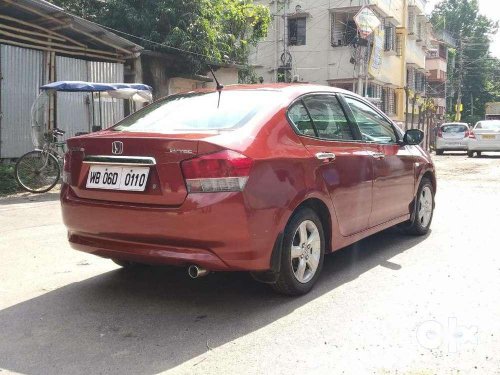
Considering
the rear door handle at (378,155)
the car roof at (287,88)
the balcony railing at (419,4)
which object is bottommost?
the rear door handle at (378,155)

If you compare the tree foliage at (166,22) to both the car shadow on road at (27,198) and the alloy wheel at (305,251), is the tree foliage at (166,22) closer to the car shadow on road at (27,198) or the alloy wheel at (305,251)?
the car shadow on road at (27,198)

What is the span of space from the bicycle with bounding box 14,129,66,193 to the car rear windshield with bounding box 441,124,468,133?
17947 mm

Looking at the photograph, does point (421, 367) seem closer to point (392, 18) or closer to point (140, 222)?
point (140, 222)

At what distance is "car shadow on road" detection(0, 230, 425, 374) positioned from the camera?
3.12 meters

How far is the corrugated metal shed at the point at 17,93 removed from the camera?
1088 cm

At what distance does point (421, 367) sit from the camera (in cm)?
297

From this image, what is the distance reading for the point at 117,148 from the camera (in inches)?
147

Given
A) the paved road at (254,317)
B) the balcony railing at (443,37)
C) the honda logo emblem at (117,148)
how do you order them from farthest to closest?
1. the balcony railing at (443,37)
2. the honda logo emblem at (117,148)
3. the paved road at (254,317)

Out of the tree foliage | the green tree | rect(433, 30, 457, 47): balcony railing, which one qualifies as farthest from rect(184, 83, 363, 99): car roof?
the green tree

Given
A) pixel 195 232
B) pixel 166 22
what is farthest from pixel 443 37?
pixel 195 232

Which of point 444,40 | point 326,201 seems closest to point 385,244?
point 326,201

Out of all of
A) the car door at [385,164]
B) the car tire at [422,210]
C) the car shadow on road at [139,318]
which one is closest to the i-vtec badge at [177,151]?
the car shadow on road at [139,318]

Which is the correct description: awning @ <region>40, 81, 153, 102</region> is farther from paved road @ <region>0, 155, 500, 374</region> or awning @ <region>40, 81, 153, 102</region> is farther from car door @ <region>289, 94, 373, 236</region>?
car door @ <region>289, 94, 373, 236</region>

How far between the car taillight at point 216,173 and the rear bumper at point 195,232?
5cm
